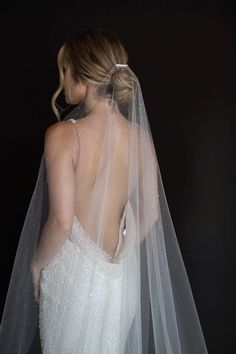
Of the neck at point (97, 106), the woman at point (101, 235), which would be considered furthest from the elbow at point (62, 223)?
the neck at point (97, 106)

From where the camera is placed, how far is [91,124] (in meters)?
1.55

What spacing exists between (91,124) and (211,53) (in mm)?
1116

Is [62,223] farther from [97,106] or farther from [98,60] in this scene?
[98,60]

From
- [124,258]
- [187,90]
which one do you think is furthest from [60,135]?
[187,90]

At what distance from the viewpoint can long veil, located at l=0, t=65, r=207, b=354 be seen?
153 cm

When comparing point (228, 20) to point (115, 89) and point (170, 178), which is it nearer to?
point (170, 178)

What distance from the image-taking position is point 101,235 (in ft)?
5.06

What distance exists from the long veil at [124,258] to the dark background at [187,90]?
817 millimetres

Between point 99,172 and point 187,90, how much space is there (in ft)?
3.49

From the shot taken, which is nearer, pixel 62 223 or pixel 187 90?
pixel 62 223

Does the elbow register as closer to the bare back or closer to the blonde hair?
the bare back

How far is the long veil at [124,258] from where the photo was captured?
1532 mm

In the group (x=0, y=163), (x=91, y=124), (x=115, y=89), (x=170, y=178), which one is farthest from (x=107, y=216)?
(x=0, y=163)

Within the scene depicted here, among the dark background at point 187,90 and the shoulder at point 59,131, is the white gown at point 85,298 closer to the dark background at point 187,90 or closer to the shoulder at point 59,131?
the shoulder at point 59,131
